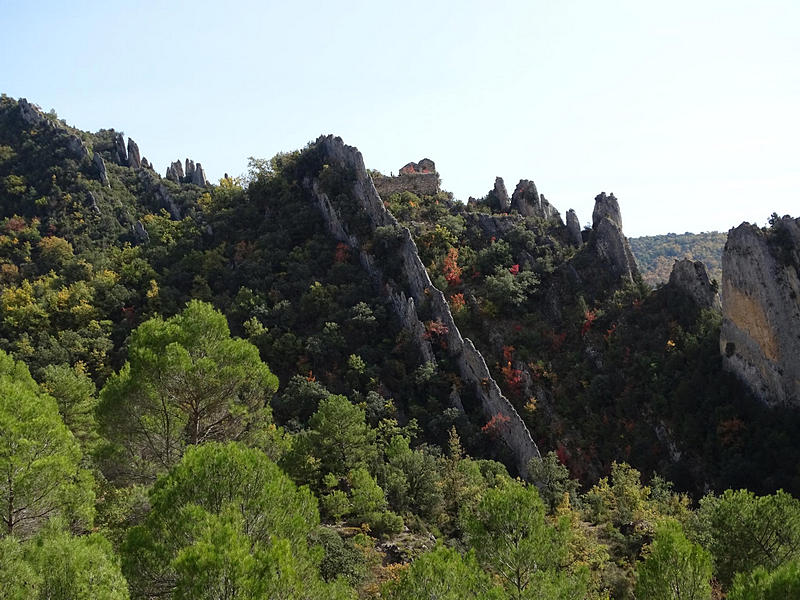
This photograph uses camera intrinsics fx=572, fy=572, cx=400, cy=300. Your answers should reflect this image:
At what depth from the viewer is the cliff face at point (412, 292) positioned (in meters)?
36.8

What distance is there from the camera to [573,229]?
2009 inches

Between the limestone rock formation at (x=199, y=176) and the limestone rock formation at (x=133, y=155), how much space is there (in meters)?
7.31

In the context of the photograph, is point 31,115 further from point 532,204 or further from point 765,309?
point 765,309

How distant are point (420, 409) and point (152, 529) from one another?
25.4 meters

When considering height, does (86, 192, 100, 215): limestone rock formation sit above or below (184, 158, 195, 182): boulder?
below

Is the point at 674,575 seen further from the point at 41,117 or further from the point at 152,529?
the point at 41,117

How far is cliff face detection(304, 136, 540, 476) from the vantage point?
36.8m

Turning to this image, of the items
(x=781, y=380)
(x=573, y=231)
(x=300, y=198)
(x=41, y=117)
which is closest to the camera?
(x=781, y=380)

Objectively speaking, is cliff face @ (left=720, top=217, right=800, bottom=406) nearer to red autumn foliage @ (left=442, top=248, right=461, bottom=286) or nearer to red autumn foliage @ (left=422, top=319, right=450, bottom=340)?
red autumn foliage @ (left=422, top=319, right=450, bottom=340)

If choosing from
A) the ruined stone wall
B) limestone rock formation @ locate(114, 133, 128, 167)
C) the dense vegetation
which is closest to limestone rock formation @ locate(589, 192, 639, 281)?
the dense vegetation

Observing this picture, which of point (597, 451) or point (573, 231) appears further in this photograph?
point (573, 231)

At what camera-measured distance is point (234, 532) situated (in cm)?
1223

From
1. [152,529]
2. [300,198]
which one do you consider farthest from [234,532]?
[300,198]

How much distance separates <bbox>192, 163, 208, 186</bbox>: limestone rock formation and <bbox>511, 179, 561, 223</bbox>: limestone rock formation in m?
41.8
